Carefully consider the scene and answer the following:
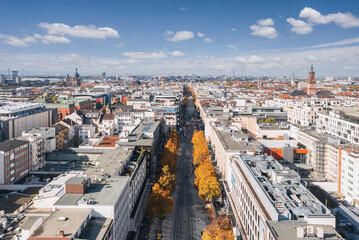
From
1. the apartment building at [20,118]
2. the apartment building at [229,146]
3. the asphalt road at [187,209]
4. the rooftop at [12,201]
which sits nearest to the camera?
the rooftop at [12,201]

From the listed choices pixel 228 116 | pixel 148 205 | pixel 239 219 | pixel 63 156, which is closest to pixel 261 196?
pixel 239 219

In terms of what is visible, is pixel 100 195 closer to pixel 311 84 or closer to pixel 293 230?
pixel 293 230

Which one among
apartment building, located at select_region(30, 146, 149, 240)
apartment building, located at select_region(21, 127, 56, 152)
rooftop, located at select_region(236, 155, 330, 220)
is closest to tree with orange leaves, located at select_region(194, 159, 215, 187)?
rooftop, located at select_region(236, 155, 330, 220)

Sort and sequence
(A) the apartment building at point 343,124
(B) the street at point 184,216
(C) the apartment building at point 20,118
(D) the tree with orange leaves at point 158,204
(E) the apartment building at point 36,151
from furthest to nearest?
(C) the apartment building at point 20,118 → (A) the apartment building at point 343,124 → (E) the apartment building at point 36,151 → (D) the tree with orange leaves at point 158,204 → (B) the street at point 184,216

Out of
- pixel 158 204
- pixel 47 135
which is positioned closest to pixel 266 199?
pixel 158 204

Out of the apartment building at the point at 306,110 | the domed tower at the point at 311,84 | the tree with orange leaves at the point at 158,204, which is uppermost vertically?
the domed tower at the point at 311,84

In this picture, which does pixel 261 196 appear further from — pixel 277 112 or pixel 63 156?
pixel 277 112

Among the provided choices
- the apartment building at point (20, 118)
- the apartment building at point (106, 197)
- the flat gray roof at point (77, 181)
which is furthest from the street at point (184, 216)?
the apartment building at point (20, 118)

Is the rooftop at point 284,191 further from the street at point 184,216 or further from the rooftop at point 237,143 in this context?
the street at point 184,216

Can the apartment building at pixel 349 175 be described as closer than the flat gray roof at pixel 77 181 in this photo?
No

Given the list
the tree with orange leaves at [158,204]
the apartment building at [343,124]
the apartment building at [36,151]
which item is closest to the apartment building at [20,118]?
the apartment building at [36,151]

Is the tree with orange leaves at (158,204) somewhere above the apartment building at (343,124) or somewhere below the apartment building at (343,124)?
below
